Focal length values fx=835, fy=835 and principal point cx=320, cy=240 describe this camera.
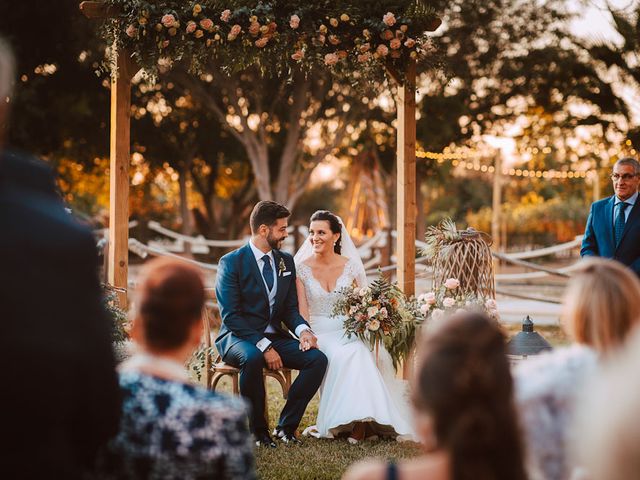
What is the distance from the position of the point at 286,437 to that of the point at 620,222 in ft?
9.36

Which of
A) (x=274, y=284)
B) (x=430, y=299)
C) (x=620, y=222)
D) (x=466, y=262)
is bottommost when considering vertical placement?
(x=430, y=299)

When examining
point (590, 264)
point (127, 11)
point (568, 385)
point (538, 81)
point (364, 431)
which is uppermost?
point (538, 81)

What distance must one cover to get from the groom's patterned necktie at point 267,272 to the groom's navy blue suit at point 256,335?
5 cm

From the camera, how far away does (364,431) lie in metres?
5.96

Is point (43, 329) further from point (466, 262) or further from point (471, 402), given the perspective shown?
point (466, 262)

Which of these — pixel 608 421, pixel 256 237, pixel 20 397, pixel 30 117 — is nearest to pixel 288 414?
pixel 256 237

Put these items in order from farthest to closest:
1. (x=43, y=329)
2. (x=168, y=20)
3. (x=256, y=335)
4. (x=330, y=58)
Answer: (x=330, y=58), (x=168, y=20), (x=256, y=335), (x=43, y=329)

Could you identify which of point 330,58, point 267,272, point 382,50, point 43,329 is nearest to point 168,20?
point 330,58

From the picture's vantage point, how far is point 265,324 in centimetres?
604

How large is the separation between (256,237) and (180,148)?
15705 millimetres

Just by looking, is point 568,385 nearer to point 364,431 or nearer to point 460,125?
point 364,431

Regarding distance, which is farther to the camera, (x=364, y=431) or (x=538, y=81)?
(x=538, y=81)

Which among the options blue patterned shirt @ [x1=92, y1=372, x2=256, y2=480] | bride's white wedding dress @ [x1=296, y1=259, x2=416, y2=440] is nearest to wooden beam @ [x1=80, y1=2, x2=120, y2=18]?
bride's white wedding dress @ [x1=296, y1=259, x2=416, y2=440]

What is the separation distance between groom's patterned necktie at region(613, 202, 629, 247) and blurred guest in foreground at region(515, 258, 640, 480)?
3925mm
